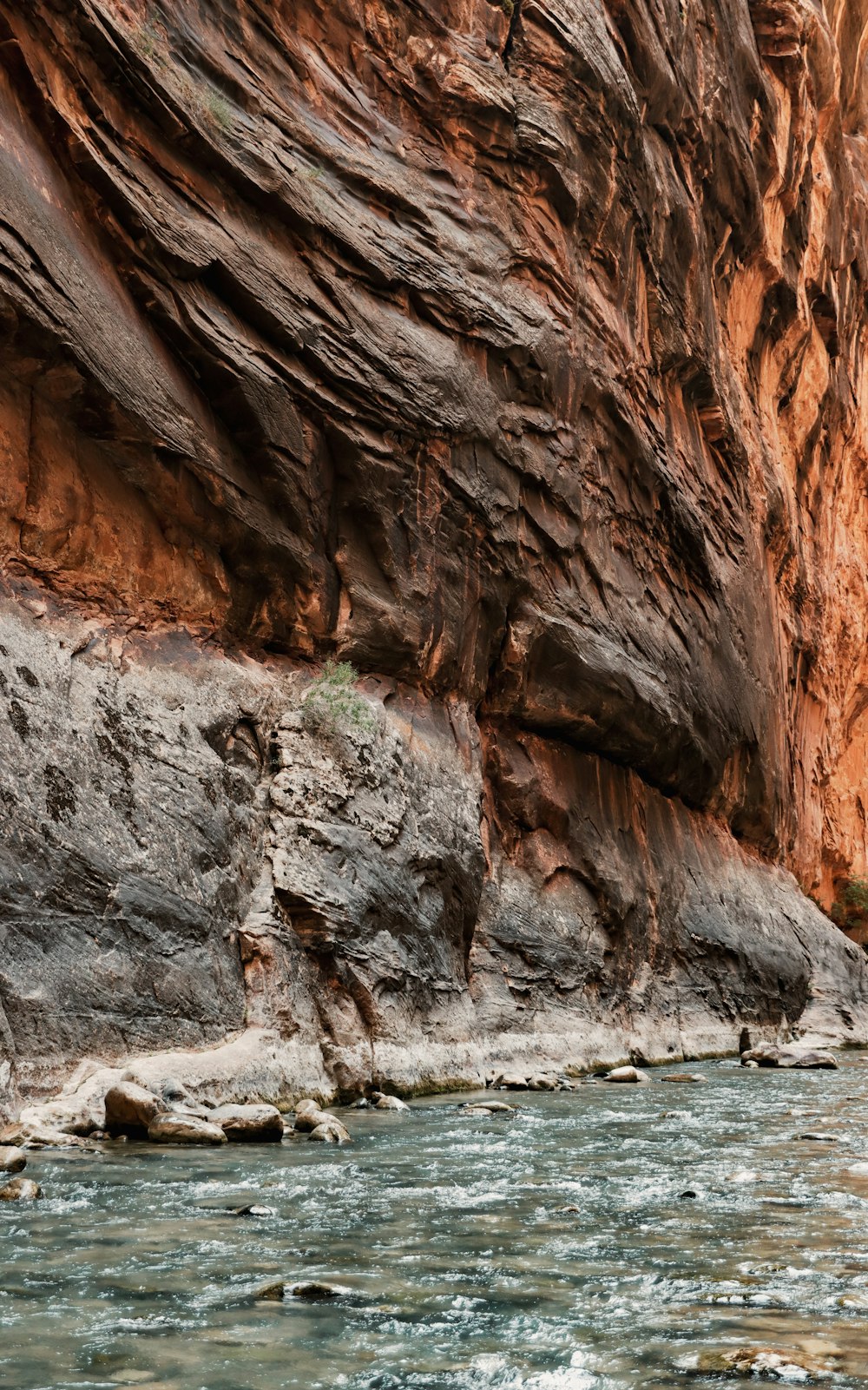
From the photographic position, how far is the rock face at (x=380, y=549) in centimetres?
963

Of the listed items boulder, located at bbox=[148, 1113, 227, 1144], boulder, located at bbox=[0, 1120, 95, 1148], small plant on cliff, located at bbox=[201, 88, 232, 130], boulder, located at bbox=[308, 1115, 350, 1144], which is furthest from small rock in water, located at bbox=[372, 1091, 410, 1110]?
small plant on cliff, located at bbox=[201, 88, 232, 130]

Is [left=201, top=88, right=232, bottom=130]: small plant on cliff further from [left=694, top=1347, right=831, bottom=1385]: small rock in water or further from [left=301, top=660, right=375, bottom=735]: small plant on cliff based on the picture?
[left=694, top=1347, right=831, bottom=1385]: small rock in water

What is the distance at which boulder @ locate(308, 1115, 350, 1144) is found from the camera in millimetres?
7743

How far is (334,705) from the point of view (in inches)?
483

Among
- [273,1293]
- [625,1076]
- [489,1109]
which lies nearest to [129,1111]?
[489,1109]

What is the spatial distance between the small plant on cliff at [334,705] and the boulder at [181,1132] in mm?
4993

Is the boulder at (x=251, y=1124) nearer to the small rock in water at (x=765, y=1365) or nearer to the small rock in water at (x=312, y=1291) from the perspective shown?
the small rock in water at (x=312, y=1291)

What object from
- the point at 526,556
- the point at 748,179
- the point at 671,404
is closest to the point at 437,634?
the point at 526,556

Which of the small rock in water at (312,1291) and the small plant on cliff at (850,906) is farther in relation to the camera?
the small plant on cliff at (850,906)

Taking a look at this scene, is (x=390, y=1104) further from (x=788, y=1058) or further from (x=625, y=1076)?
(x=788, y=1058)

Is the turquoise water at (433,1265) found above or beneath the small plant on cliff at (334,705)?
beneath

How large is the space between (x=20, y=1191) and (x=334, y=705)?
720cm

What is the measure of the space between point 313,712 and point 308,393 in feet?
11.2

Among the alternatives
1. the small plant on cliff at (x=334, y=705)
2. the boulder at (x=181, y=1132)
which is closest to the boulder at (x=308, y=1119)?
the boulder at (x=181, y=1132)
